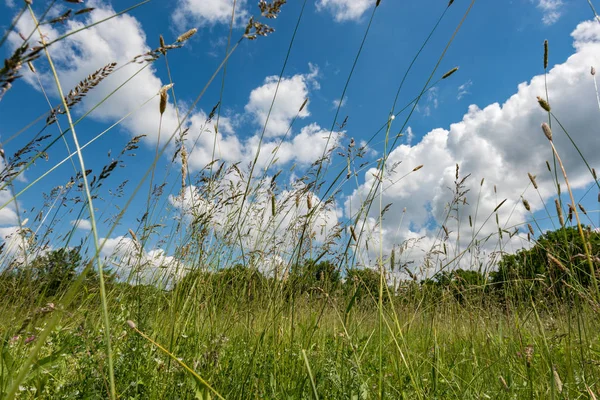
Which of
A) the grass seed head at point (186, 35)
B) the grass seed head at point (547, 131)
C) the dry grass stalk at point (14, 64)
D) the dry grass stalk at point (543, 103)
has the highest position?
the grass seed head at point (186, 35)

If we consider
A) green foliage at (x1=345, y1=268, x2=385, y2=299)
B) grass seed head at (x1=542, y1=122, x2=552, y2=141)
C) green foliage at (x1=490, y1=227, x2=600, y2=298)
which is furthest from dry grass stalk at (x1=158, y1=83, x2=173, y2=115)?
green foliage at (x1=490, y1=227, x2=600, y2=298)

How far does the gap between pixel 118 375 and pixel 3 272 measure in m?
2.44

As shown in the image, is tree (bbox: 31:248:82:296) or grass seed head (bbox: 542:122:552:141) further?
tree (bbox: 31:248:82:296)

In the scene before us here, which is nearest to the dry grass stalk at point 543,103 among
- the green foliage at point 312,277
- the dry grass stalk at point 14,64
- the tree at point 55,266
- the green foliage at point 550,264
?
the green foliage at point 550,264

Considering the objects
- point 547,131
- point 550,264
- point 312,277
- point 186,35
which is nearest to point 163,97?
point 186,35

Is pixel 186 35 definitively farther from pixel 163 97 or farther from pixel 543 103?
pixel 543 103

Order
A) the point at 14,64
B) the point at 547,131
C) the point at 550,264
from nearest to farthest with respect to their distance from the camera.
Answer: the point at 14,64 → the point at 547,131 → the point at 550,264

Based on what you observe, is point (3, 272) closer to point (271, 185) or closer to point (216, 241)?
point (216, 241)

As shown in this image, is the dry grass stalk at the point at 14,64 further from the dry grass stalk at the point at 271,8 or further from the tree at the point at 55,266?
the tree at the point at 55,266

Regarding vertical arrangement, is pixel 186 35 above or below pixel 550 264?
above

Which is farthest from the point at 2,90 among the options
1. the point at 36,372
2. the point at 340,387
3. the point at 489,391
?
the point at 489,391

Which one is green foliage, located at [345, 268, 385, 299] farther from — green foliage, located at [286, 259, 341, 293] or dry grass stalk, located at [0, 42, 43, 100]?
dry grass stalk, located at [0, 42, 43, 100]

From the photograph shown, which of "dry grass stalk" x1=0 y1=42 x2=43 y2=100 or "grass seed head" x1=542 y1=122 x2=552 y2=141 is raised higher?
"grass seed head" x1=542 y1=122 x2=552 y2=141

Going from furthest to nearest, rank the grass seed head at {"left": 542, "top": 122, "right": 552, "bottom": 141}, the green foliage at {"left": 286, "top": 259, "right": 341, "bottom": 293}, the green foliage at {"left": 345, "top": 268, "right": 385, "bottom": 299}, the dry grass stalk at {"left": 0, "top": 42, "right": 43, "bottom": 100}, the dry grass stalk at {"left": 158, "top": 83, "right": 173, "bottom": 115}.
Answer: the green foliage at {"left": 286, "top": 259, "right": 341, "bottom": 293} < the green foliage at {"left": 345, "top": 268, "right": 385, "bottom": 299} < the grass seed head at {"left": 542, "top": 122, "right": 552, "bottom": 141} < the dry grass stalk at {"left": 158, "top": 83, "right": 173, "bottom": 115} < the dry grass stalk at {"left": 0, "top": 42, "right": 43, "bottom": 100}
